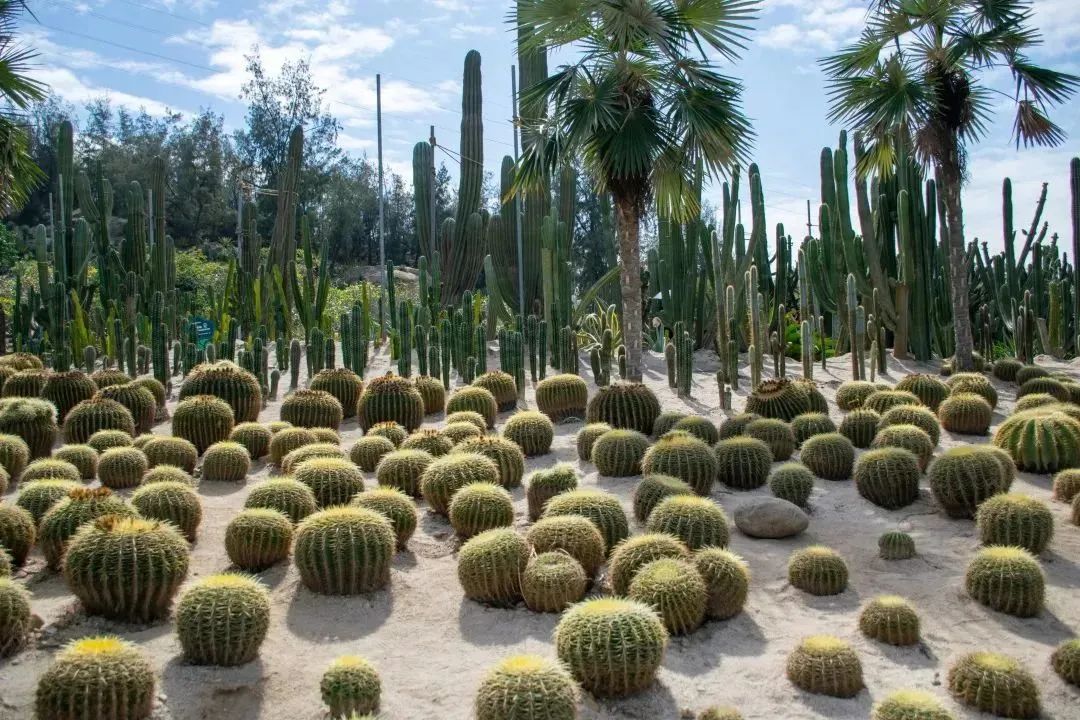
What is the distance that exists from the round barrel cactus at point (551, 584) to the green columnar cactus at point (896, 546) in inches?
91.7

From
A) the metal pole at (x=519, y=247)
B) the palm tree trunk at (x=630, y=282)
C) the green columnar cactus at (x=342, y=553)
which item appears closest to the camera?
the green columnar cactus at (x=342, y=553)

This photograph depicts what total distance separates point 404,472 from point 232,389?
3339 millimetres

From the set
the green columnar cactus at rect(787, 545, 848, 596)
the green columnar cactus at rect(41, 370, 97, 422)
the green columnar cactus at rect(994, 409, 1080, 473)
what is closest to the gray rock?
the green columnar cactus at rect(787, 545, 848, 596)

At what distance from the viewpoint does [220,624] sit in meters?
5.24

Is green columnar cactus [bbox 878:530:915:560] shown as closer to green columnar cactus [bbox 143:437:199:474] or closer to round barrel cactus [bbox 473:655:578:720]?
round barrel cactus [bbox 473:655:578:720]

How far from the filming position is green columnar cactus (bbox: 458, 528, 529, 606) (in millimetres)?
6102

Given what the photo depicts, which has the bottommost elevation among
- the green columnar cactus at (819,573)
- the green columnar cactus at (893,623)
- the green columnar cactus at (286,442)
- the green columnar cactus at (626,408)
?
the green columnar cactus at (893,623)

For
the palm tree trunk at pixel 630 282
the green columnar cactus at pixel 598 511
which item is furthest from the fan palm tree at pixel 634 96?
the green columnar cactus at pixel 598 511

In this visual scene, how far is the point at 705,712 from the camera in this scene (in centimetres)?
478

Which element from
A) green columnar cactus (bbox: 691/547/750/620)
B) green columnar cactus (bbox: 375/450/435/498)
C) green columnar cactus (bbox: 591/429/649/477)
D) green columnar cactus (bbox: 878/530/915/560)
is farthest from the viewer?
green columnar cactus (bbox: 591/429/649/477)

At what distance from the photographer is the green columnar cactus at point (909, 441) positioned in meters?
8.50

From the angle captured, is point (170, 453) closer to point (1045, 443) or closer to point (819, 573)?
point (819, 573)

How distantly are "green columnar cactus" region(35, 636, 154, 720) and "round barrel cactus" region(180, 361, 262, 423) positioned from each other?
5.87 m

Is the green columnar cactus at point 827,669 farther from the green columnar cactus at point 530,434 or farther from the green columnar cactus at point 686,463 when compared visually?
the green columnar cactus at point 530,434
